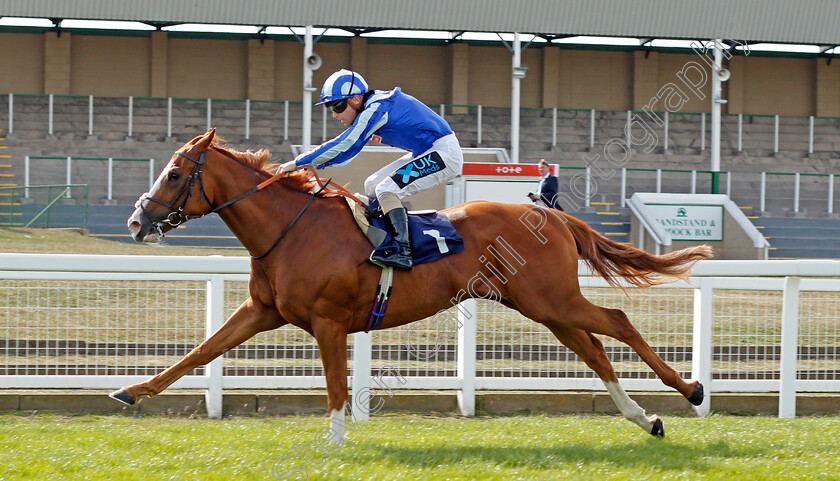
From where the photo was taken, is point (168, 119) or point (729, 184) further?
point (168, 119)

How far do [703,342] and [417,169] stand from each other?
2.74 m

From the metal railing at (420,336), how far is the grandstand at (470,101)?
41.3ft

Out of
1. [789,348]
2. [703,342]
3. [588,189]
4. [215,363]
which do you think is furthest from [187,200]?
[588,189]

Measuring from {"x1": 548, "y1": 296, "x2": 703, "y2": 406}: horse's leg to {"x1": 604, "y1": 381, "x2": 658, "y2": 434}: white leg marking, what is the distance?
249 mm

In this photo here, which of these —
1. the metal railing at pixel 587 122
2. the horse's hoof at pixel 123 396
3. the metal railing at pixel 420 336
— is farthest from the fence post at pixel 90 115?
the horse's hoof at pixel 123 396

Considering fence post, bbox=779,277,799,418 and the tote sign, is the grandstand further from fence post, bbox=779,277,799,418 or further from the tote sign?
fence post, bbox=779,277,799,418

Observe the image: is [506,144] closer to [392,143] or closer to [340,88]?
[392,143]

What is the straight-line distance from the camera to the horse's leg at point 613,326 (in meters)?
5.23

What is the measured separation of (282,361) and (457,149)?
Result: 2199 millimetres

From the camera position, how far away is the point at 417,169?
516cm

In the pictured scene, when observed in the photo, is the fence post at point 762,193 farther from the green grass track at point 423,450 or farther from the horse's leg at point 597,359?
the horse's leg at point 597,359

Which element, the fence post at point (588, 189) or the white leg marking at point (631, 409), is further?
the fence post at point (588, 189)

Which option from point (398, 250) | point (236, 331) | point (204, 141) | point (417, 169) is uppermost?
point (204, 141)

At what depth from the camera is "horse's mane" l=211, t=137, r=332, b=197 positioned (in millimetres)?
5125
